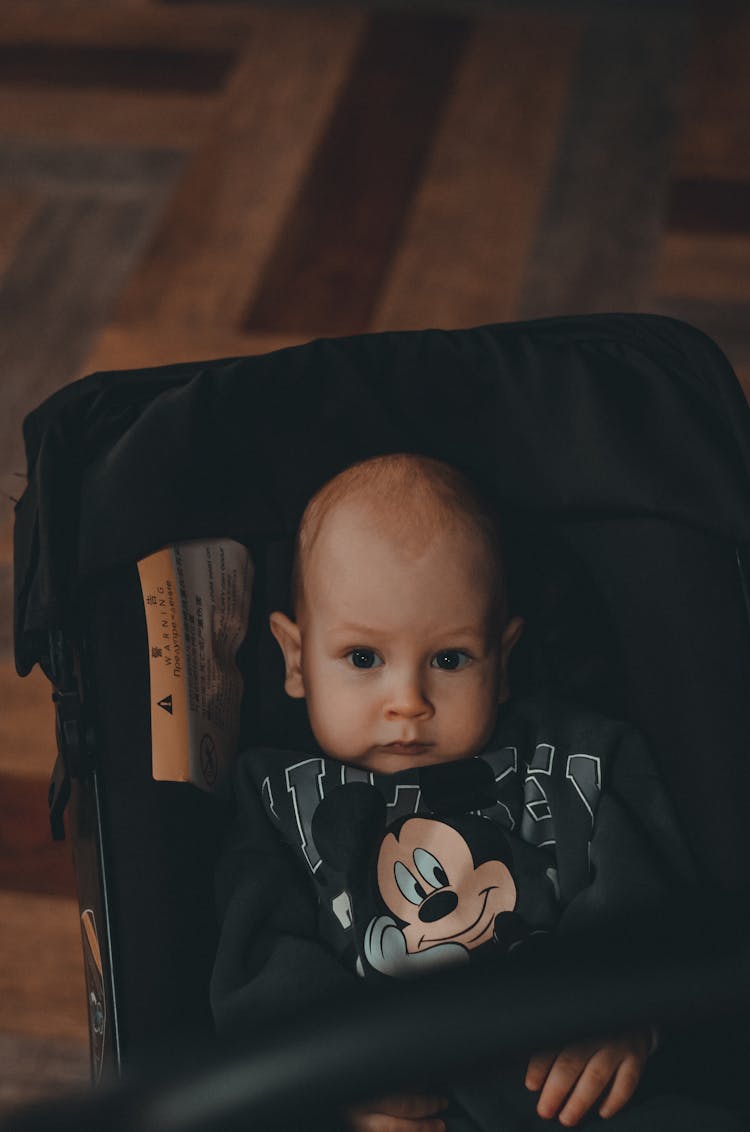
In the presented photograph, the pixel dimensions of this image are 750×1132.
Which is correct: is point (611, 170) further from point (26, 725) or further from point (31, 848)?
point (31, 848)

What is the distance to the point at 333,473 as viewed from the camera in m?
1.01

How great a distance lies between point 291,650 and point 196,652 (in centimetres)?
9

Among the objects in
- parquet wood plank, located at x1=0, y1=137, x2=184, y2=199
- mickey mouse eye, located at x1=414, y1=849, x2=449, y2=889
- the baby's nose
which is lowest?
mickey mouse eye, located at x1=414, y1=849, x2=449, y2=889

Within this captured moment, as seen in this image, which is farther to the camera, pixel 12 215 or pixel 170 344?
pixel 12 215

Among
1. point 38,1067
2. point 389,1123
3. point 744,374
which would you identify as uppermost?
point 744,374

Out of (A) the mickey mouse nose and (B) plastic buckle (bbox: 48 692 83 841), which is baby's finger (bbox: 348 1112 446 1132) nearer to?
(A) the mickey mouse nose

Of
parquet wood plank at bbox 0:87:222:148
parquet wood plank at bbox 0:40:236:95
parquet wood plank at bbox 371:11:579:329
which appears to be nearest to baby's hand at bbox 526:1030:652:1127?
parquet wood plank at bbox 371:11:579:329

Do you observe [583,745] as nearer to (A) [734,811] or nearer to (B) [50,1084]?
(A) [734,811]

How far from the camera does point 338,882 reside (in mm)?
903

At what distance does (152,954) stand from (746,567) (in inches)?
19.5

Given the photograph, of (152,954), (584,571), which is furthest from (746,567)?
(152,954)

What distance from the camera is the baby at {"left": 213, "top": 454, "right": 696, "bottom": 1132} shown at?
88 centimetres

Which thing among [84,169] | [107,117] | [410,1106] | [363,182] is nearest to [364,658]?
[410,1106]

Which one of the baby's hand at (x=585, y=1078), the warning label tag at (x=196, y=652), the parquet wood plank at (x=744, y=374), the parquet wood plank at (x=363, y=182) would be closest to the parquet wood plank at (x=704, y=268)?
the parquet wood plank at (x=744, y=374)
